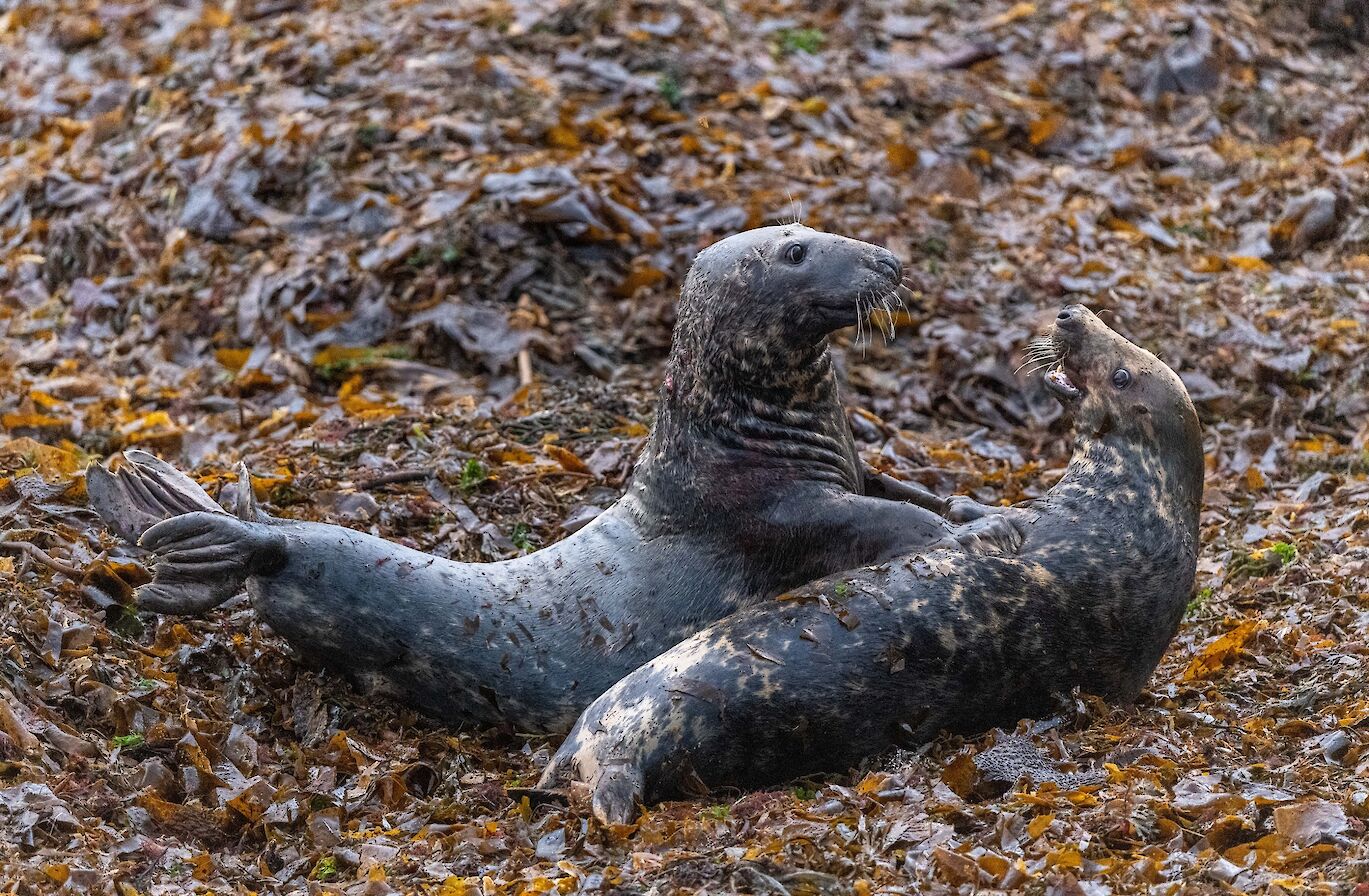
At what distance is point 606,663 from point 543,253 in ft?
14.6

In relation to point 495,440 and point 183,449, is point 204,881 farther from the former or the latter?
point 183,449

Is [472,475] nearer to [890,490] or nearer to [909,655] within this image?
[890,490]

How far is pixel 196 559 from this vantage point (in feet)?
20.9

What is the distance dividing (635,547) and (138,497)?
1.94 m

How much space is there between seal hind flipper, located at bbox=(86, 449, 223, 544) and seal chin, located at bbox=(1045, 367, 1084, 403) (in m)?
3.33

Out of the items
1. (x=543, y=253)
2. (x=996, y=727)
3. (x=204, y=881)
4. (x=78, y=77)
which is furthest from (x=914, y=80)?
(x=204, y=881)

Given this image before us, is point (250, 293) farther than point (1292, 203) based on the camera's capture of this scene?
No

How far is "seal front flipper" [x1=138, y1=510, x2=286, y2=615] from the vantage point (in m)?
6.38

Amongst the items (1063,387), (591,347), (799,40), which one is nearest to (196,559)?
(1063,387)

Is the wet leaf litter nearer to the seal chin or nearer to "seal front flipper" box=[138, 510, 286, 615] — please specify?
"seal front flipper" box=[138, 510, 286, 615]

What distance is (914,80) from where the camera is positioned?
1303cm

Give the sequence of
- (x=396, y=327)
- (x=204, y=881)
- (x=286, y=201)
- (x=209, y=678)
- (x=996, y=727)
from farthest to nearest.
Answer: (x=286, y=201) < (x=396, y=327) < (x=209, y=678) < (x=996, y=727) < (x=204, y=881)

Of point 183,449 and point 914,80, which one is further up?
point 914,80

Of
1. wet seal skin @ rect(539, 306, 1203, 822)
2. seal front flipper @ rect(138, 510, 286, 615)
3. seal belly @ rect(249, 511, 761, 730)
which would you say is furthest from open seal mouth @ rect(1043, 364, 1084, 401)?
seal front flipper @ rect(138, 510, 286, 615)
